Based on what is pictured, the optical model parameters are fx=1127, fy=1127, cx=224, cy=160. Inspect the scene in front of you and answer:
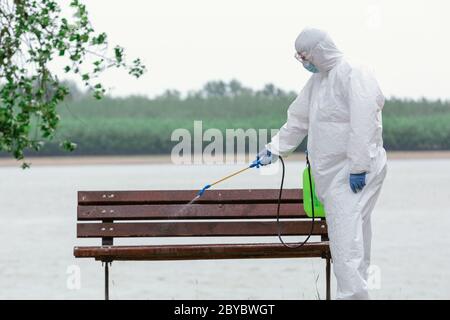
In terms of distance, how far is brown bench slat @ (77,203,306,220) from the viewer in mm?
6086

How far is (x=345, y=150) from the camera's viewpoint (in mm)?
5355

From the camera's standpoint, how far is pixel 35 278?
44.7 ft

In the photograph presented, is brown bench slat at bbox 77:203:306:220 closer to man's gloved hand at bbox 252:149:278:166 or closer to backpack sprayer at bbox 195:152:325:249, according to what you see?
backpack sprayer at bbox 195:152:325:249

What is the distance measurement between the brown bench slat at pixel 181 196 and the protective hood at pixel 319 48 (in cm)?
99

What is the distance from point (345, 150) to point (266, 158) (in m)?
0.60

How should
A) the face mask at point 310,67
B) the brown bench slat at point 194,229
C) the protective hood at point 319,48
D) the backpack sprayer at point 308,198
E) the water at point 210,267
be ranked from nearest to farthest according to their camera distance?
→ 1. the protective hood at point 319,48
2. the face mask at point 310,67
3. the backpack sprayer at point 308,198
4. the brown bench slat at point 194,229
5. the water at point 210,267

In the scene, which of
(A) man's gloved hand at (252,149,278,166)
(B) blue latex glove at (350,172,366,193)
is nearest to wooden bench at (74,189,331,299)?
(A) man's gloved hand at (252,149,278,166)

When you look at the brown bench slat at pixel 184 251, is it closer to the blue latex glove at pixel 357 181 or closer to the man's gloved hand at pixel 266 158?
the man's gloved hand at pixel 266 158

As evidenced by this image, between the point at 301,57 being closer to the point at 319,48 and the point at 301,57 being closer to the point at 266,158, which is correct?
the point at 319,48

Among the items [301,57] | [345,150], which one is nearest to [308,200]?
[345,150]

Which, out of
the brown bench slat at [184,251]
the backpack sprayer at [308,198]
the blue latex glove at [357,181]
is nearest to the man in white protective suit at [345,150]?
the blue latex glove at [357,181]

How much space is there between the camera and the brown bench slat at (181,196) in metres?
6.10

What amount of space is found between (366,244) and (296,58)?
0.97m
